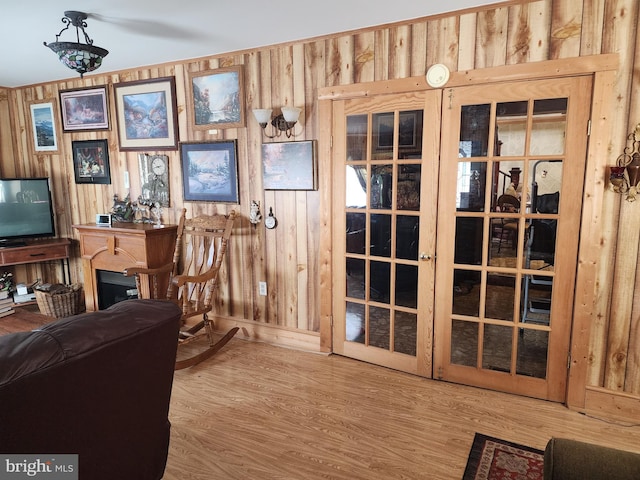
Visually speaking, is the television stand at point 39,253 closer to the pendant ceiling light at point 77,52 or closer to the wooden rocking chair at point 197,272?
the wooden rocking chair at point 197,272

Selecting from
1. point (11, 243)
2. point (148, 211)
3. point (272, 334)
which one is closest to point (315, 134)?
point (272, 334)

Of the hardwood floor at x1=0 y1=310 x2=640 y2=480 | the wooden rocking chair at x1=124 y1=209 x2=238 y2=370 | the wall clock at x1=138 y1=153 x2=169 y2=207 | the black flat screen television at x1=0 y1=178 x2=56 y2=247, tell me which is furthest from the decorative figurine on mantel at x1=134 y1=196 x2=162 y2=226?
the hardwood floor at x1=0 y1=310 x2=640 y2=480

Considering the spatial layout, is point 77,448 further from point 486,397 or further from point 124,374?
point 486,397

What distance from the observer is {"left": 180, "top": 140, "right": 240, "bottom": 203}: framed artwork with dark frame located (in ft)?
12.1

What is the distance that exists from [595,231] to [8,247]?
17.1 feet

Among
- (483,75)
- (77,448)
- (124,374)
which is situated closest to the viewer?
(77,448)

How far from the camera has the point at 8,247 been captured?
173 inches

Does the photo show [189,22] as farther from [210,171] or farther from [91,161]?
[91,161]

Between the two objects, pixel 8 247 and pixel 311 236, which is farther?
pixel 8 247

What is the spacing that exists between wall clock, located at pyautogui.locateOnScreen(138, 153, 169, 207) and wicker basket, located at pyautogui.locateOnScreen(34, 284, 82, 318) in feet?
4.56

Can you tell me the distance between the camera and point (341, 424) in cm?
253

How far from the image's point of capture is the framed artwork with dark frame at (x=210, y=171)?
3701 millimetres

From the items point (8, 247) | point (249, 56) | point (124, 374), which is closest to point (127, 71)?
point (249, 56)

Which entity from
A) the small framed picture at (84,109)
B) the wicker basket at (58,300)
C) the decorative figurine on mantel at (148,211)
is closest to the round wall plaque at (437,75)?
the decorative figurine on mantel at (148,211)
